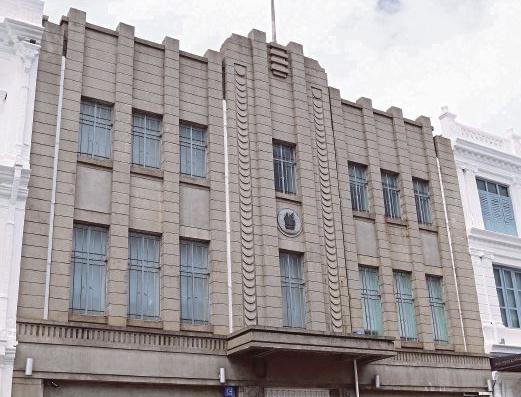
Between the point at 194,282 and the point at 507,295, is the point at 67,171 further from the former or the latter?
the point at 507,295

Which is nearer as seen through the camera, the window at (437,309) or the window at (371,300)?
the window at (371,300)

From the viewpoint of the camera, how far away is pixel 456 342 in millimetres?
21094

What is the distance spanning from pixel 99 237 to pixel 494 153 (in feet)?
49.3

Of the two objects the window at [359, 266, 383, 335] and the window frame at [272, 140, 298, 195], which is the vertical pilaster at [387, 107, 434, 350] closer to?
the window at [359, 266, 383, 335]

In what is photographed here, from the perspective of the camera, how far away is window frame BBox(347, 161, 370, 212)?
842 inches

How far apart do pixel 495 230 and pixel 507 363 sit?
5426 mm

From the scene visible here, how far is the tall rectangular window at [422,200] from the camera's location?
22.7 meters

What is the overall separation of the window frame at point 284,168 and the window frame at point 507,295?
8134mm

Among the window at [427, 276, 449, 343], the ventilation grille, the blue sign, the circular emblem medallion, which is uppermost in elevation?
the ventilation grille

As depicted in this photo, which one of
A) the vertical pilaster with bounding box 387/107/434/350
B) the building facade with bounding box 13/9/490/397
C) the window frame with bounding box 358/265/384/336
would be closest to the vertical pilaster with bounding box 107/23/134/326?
the building facade with bounding box 13/9/490/397

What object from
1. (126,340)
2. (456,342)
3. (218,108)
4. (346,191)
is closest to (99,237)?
(126,340)

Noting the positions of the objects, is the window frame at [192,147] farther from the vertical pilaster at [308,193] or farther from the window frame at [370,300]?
the window frame at [370,300]

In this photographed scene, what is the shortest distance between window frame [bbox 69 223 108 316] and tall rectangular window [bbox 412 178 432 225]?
10.7 metres

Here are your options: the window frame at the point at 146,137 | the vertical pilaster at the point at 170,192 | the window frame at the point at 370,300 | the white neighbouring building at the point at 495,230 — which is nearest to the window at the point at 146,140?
the window frame at the point at 146,137
